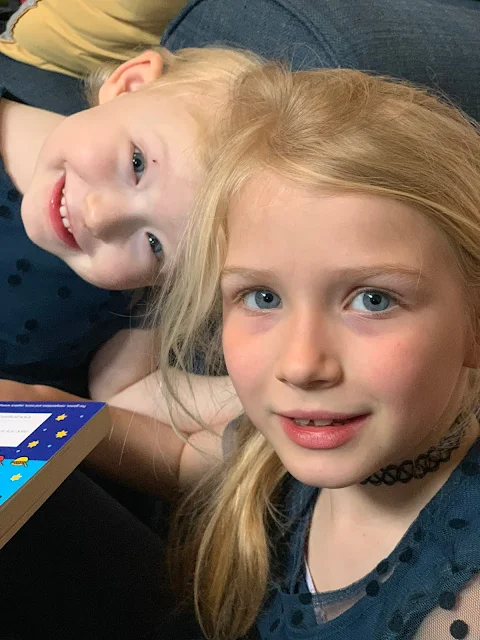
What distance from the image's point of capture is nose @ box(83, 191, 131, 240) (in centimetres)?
88

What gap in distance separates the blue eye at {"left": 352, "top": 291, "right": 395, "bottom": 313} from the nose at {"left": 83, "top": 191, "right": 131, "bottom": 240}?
41cm

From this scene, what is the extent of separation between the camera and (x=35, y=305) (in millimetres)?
1067

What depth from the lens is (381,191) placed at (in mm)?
552

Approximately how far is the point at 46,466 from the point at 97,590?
0.83 feet

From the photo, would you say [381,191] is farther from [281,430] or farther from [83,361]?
[83,361]

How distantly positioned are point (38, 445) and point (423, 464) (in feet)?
1.11

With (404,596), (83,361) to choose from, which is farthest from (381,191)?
(83,361)

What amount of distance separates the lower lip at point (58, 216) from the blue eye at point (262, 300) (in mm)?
408

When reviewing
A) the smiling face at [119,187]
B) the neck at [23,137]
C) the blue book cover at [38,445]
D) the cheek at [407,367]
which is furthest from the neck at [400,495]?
the neck at [23,137]

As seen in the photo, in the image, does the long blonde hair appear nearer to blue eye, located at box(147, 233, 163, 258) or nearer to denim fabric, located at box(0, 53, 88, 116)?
blue eye, located at box(147, 233, 163, 258)

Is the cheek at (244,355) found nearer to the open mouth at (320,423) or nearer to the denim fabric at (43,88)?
the open mouth at (320,423)

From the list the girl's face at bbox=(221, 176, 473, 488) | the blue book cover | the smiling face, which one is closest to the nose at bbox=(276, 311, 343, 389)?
the girl's face at bbox=(221, 176, 473, 488)

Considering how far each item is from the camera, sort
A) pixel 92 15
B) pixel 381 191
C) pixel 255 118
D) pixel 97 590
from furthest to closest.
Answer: pixel 92 15 < pixel 97 590 < pixel 255 118 < pixel 381 191

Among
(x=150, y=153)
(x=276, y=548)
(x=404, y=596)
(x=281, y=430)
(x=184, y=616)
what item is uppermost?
(x=150, y=153)
